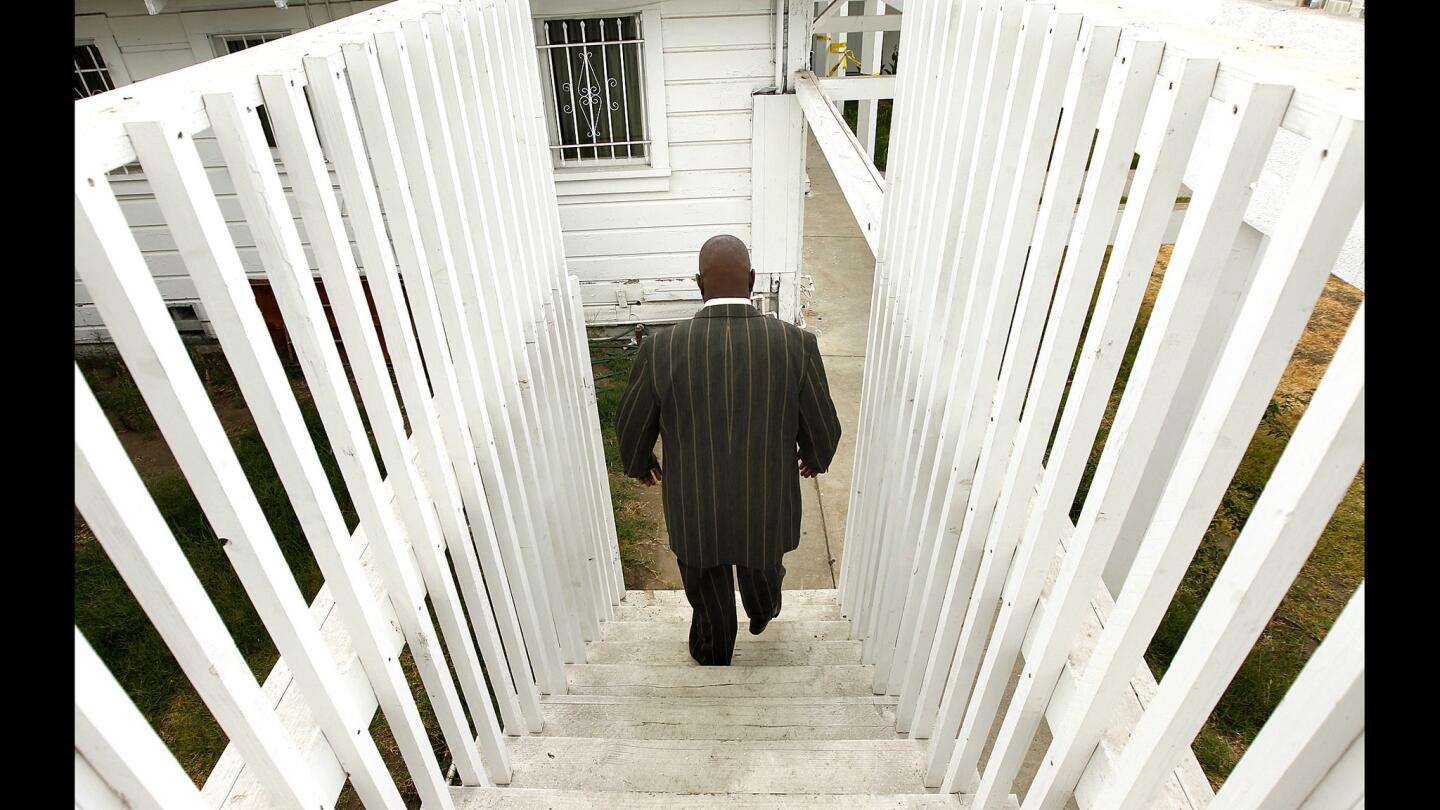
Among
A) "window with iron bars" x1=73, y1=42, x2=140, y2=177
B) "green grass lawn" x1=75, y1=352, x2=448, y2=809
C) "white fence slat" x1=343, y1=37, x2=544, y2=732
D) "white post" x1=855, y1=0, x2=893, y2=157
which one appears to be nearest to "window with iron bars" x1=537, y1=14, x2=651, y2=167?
"green grass lawn" x1=75, y1=352, x2=448, y2=809

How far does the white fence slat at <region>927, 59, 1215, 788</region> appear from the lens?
991 millimetres

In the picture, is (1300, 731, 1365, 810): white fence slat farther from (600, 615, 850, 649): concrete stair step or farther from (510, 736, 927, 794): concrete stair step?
(600, 615, 850, 649): concrete stair step

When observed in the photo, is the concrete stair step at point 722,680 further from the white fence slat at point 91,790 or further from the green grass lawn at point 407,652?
the white fence slat at point 91,790

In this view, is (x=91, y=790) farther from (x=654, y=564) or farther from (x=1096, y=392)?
(x=654, y=564)

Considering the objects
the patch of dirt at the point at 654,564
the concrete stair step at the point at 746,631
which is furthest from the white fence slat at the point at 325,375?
the patch of dirt at the point at 654,564

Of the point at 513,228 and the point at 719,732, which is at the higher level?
the point at 513,228

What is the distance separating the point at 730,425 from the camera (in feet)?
7.98

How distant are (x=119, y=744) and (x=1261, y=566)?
126 cm

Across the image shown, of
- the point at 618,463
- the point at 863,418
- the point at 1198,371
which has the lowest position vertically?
the point at 618,463

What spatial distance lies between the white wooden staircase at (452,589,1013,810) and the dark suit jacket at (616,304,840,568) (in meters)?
0.53

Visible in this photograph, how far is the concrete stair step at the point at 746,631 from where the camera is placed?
132 inches

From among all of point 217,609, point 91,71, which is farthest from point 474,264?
point 91,71

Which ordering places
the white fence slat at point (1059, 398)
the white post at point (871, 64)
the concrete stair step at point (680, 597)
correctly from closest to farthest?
the white fence slat at point (1059, 398) < the concrete stair step at point (680, 597) < the white post at point (871, 64)

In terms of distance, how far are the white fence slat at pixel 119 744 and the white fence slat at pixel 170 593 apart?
0.07 meters
